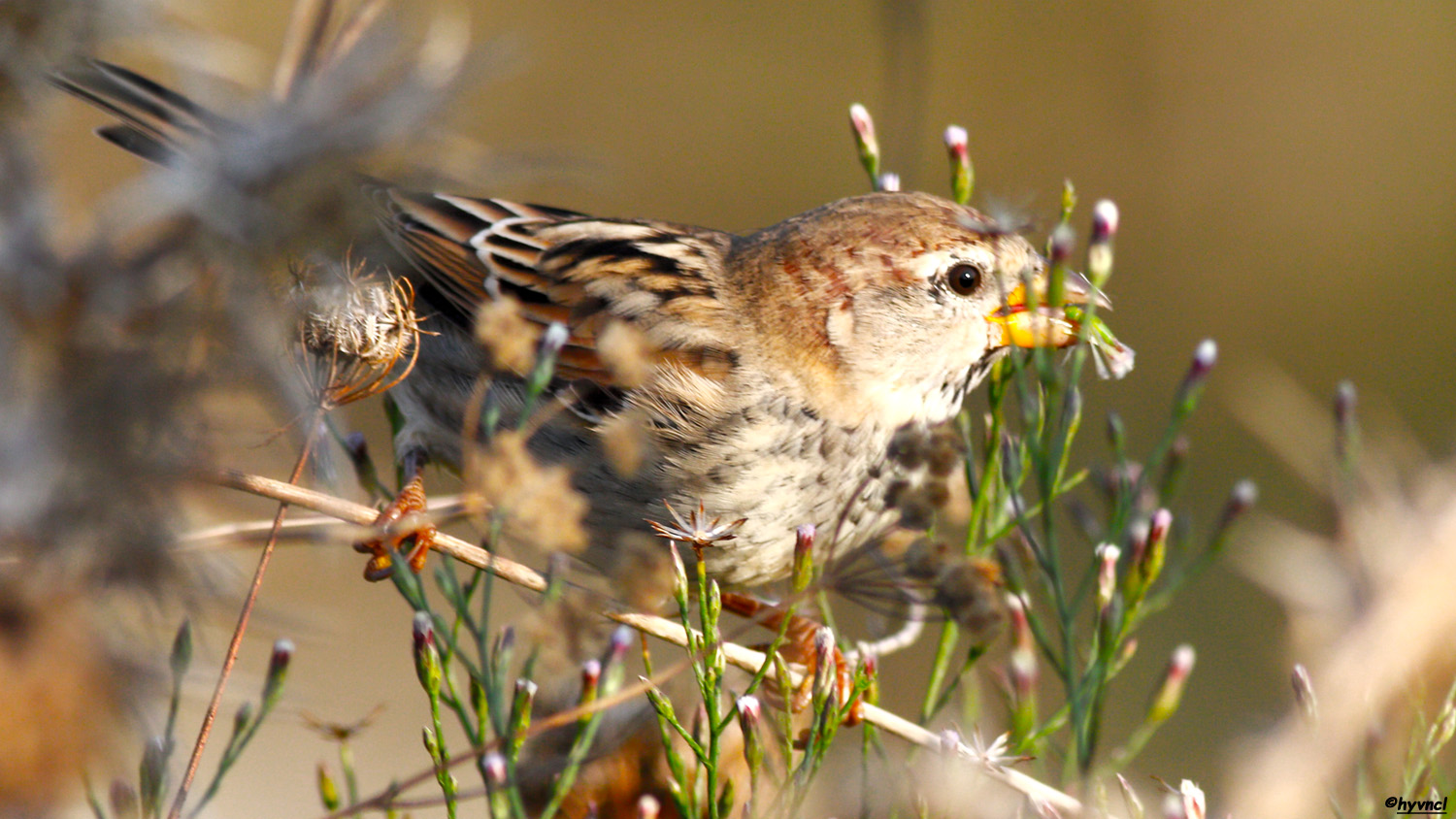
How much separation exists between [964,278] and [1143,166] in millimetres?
4319

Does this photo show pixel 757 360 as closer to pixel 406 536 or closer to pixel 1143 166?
pixel 406 536

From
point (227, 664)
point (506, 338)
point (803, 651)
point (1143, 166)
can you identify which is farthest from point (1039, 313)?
point (1143, 166)

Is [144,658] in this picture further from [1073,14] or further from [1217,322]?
[1073,14]

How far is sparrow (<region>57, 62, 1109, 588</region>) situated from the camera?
211 cm

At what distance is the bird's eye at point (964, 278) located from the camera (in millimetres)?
2258

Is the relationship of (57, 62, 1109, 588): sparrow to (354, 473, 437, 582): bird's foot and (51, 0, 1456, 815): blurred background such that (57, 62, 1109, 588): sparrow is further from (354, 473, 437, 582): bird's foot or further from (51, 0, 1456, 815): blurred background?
(51, 0, 1456, 815): blurred background

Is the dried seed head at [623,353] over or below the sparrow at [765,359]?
over

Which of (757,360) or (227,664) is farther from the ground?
(757,360)

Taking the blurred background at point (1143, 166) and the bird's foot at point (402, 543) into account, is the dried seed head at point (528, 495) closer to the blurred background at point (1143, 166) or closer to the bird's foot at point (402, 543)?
the bird's foot at point (402, 543)

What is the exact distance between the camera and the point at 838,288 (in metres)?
2.39

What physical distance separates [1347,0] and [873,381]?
5.54m

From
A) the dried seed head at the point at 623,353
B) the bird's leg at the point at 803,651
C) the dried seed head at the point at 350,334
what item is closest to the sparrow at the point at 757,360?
the bird's leg at the point at 803,651

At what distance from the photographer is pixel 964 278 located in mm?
2268

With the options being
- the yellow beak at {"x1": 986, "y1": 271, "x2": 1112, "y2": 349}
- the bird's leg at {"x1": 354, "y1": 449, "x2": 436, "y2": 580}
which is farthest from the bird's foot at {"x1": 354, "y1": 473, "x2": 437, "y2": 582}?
the yellow beak at {"x1": 986, "y1": 271, "x2": 1112, "y2": 349}
